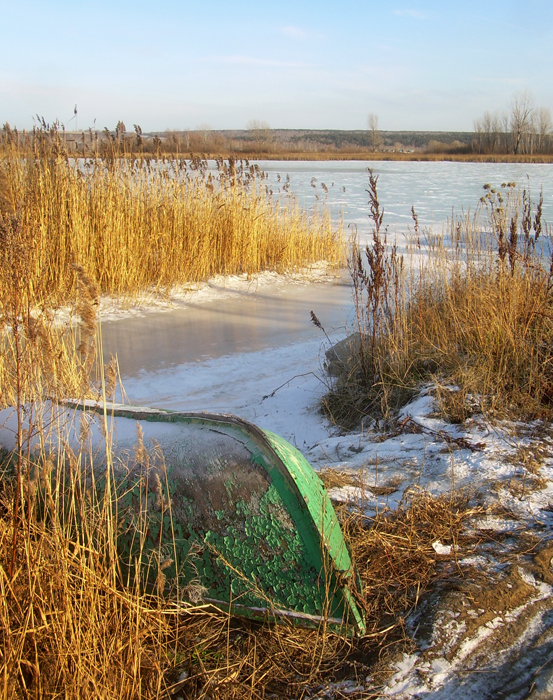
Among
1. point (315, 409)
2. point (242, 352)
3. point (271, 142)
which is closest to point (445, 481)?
point (315, 409)

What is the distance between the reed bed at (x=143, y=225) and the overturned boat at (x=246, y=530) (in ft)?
12.6

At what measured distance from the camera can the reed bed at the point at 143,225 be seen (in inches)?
247

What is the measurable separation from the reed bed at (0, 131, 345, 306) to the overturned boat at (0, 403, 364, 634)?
12.6 ft

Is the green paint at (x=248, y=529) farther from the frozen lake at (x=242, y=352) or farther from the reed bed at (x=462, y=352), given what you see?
the frozen lake at (x=242, y=352)

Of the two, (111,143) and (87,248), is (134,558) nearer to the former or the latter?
(87,248)

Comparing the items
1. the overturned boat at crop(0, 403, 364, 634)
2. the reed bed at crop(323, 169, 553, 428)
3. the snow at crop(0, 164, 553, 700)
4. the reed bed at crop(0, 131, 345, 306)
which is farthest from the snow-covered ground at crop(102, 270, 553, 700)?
the reed bed at crop(0, 131, 345, 306)

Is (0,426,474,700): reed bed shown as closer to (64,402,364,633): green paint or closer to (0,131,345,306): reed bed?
(64,402,364,633): green paint

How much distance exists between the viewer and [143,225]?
7207 mm

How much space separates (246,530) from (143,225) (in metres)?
6.19

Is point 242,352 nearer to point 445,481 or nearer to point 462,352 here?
point 462,352

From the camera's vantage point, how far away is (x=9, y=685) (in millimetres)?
1283

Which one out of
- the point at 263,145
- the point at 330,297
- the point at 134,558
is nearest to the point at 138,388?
the point at 134,558

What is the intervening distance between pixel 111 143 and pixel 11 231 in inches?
249

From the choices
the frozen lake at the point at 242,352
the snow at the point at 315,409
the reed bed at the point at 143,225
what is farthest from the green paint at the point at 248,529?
the reed bed at the point at 143,225
